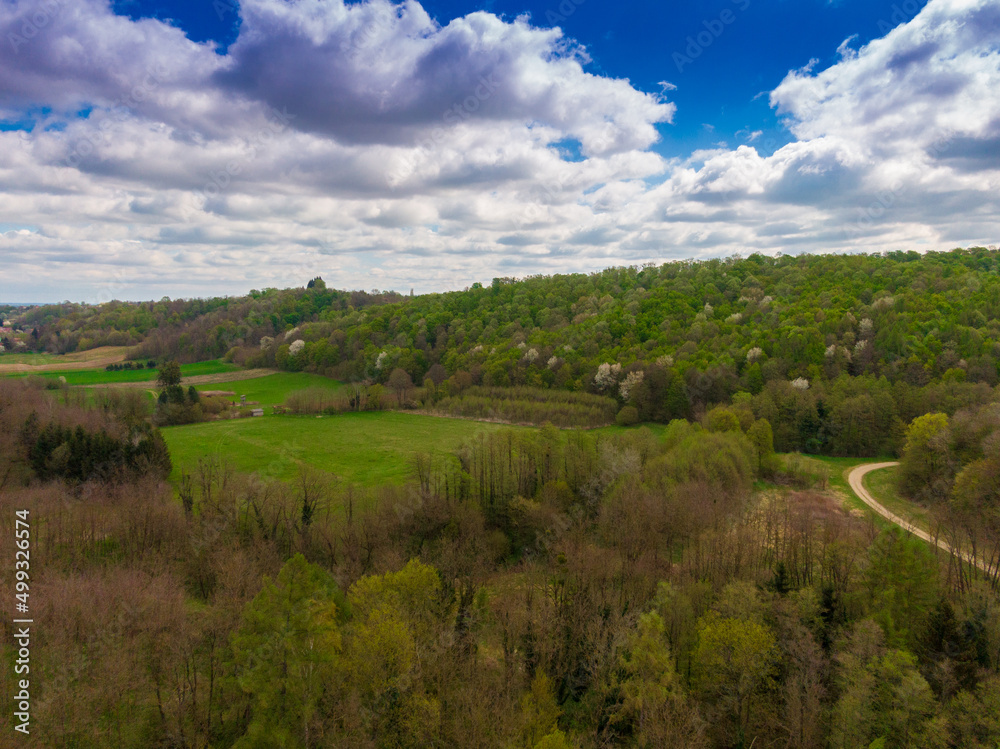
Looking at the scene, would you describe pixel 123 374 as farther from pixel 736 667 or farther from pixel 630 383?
pixel 736 667

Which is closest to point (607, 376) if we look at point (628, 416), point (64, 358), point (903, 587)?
point (628, 416)

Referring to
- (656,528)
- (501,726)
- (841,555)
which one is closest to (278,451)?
(656,528)

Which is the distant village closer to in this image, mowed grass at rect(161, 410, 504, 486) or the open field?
the open field

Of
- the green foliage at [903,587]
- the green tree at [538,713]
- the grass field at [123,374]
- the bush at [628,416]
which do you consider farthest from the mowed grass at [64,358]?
the green foliage at [903,587]

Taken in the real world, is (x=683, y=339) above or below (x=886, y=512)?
above

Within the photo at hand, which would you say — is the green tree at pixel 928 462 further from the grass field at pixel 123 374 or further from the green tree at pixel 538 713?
the grass field at pixel 123 374

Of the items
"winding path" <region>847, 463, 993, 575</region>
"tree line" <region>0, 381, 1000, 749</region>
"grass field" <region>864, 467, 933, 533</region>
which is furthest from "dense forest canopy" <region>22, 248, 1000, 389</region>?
"tree line" <region>0, 381, 1000, 749</region>
